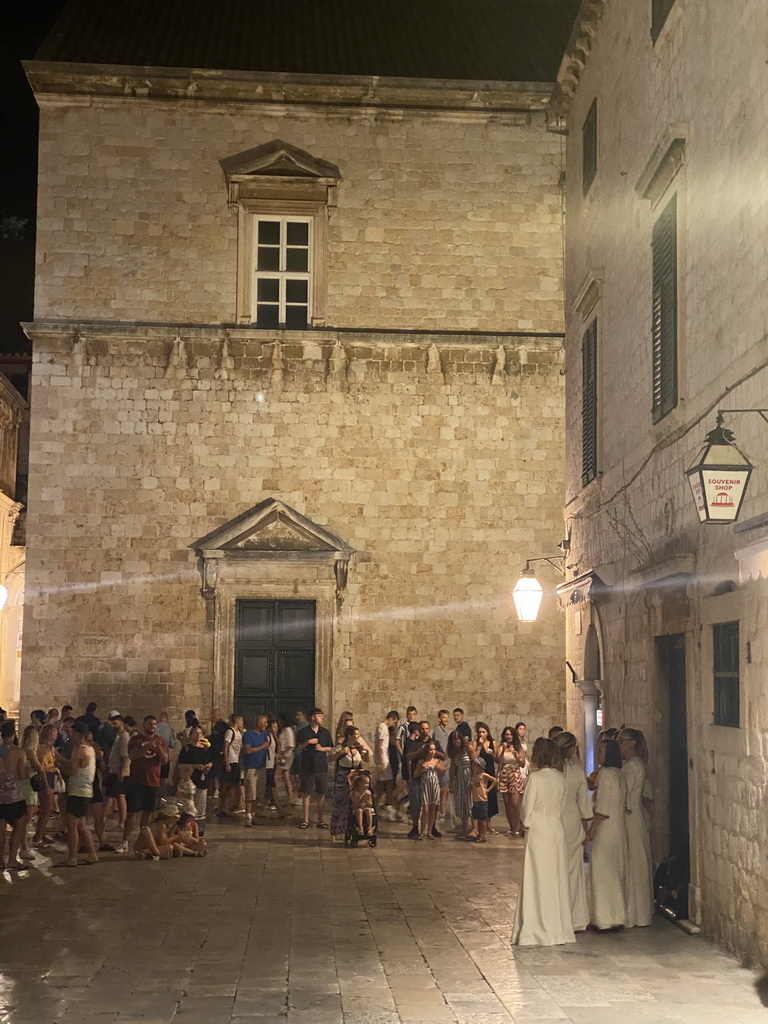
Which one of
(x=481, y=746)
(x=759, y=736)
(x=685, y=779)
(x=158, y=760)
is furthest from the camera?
(x=481, y=746)

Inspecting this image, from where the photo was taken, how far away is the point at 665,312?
11.5 m

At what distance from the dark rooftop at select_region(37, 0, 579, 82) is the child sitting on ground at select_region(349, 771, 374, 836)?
11.3 m

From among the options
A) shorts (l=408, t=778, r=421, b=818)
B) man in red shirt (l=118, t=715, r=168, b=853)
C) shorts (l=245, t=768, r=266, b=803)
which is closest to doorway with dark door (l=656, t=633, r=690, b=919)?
shorts (l=408, t=778, r=421, b=818)

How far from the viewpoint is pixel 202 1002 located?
285 inches

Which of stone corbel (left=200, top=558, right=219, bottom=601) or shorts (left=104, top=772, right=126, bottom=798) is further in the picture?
stone corbel (left=200, top=558, right=219, bottom=601)

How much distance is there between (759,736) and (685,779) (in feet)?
9.31

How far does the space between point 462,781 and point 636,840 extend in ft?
20.2

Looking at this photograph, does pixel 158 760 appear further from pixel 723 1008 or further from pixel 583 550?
pixel 723 1008

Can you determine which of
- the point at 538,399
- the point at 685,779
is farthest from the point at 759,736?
the point at 538,399

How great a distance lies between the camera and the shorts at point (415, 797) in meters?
15.9

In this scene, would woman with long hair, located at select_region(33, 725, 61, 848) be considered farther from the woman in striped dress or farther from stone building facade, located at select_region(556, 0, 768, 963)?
stone building facade, located at select_region(556, 0, 768, 963)

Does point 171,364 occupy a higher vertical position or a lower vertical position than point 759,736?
higher

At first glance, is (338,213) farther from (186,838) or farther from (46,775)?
(186,838)

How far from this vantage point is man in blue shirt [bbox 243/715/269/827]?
17.0 metres
